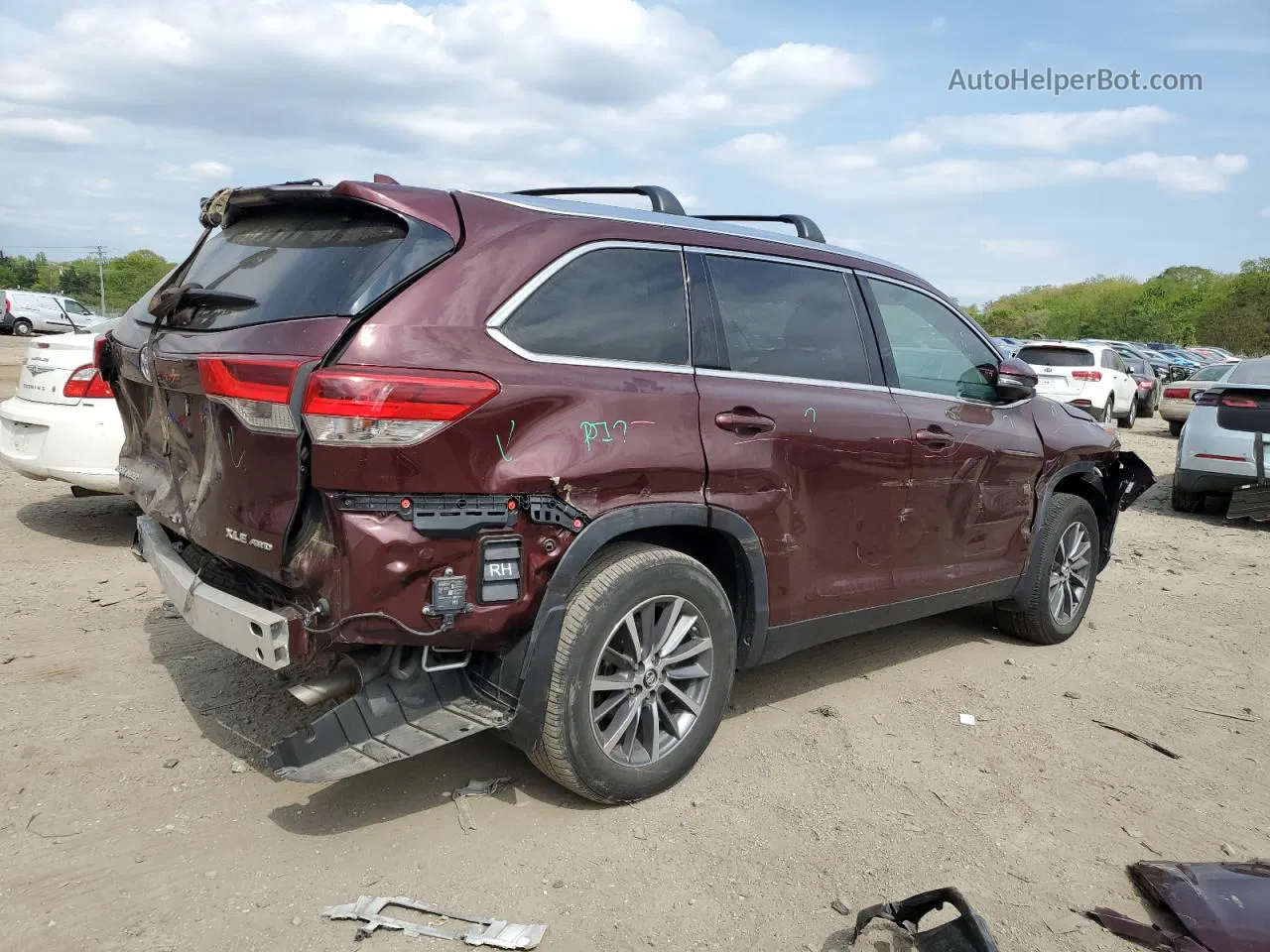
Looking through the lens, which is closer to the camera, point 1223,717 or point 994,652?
point 1223,717

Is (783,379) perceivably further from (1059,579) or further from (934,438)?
(1059,579)

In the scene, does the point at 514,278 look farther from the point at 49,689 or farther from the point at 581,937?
the point at 49,689

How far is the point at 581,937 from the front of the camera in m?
2.77

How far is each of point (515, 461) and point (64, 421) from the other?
4772 millimetres

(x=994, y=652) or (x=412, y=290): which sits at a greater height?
(x=412, y=290)

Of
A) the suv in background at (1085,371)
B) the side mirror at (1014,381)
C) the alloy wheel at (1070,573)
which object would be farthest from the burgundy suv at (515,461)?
the suv in background at (1085,371)

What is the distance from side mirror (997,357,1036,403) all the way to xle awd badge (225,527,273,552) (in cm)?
344

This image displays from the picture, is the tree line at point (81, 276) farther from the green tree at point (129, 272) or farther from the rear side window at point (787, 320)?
the rear side window at point (787, 320)

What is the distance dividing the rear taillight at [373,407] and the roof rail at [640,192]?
140cm

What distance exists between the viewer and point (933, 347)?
471 centimetres

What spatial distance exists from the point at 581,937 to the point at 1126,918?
1.61 metres

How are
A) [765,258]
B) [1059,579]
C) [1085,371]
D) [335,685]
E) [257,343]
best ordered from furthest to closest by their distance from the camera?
[1085,371] → [1059,579] → [765,258] → [335,685] → [257,343]

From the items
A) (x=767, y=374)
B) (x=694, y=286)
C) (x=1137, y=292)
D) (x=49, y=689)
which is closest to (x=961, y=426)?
(x=767, y=374)

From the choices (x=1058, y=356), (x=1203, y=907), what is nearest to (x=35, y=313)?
(x=1058, y=356)
